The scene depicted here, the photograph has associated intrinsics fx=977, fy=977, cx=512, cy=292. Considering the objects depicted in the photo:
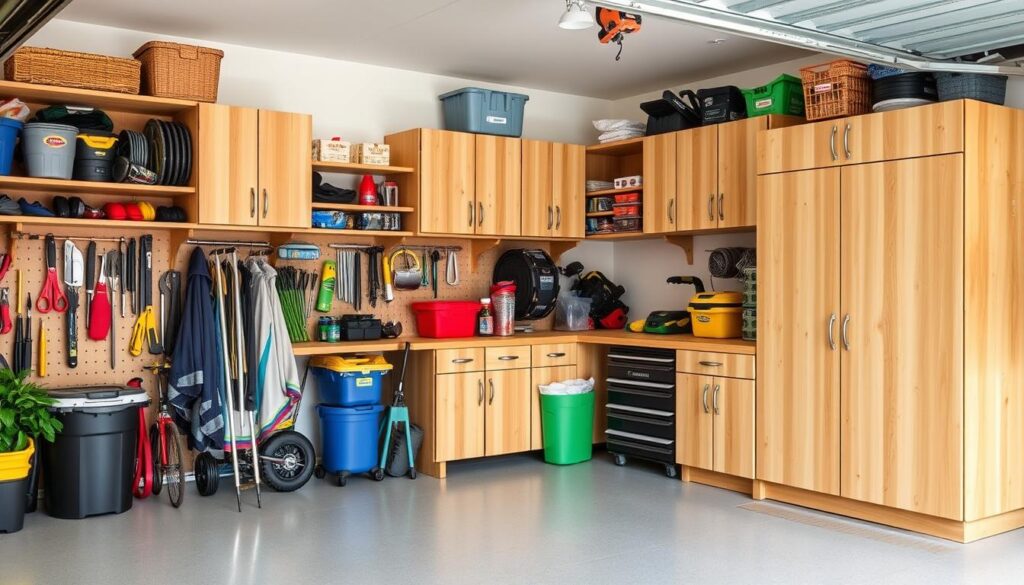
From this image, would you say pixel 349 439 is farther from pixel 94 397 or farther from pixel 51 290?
pixel 51 290

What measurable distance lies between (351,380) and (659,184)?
2.44 metres

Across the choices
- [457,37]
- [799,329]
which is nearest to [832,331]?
[799,329]

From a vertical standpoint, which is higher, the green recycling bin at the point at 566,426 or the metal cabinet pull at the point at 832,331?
the metal cabinet pull at the point at 832,331

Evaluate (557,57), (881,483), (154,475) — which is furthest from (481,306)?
(881,483)

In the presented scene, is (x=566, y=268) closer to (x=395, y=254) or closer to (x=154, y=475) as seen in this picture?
(x=395, y=254)

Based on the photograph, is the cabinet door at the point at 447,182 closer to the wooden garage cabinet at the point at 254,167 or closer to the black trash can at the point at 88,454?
the wooden garage cabinet at the point at 254,167

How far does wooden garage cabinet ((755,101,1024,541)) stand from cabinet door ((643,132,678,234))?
1127 mm

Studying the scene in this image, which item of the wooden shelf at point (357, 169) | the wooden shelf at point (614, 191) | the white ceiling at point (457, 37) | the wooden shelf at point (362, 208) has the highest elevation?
the white ceiling at point (457, 37)

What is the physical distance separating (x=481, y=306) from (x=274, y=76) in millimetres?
2048

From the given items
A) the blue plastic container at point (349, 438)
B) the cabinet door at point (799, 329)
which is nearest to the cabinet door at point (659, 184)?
the cabinet door at point (799, 329)

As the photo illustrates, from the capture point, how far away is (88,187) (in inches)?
210

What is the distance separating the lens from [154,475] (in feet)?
18.7

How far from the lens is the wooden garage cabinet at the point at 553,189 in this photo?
22.6ft

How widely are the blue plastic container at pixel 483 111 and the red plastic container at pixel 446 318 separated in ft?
3.96
